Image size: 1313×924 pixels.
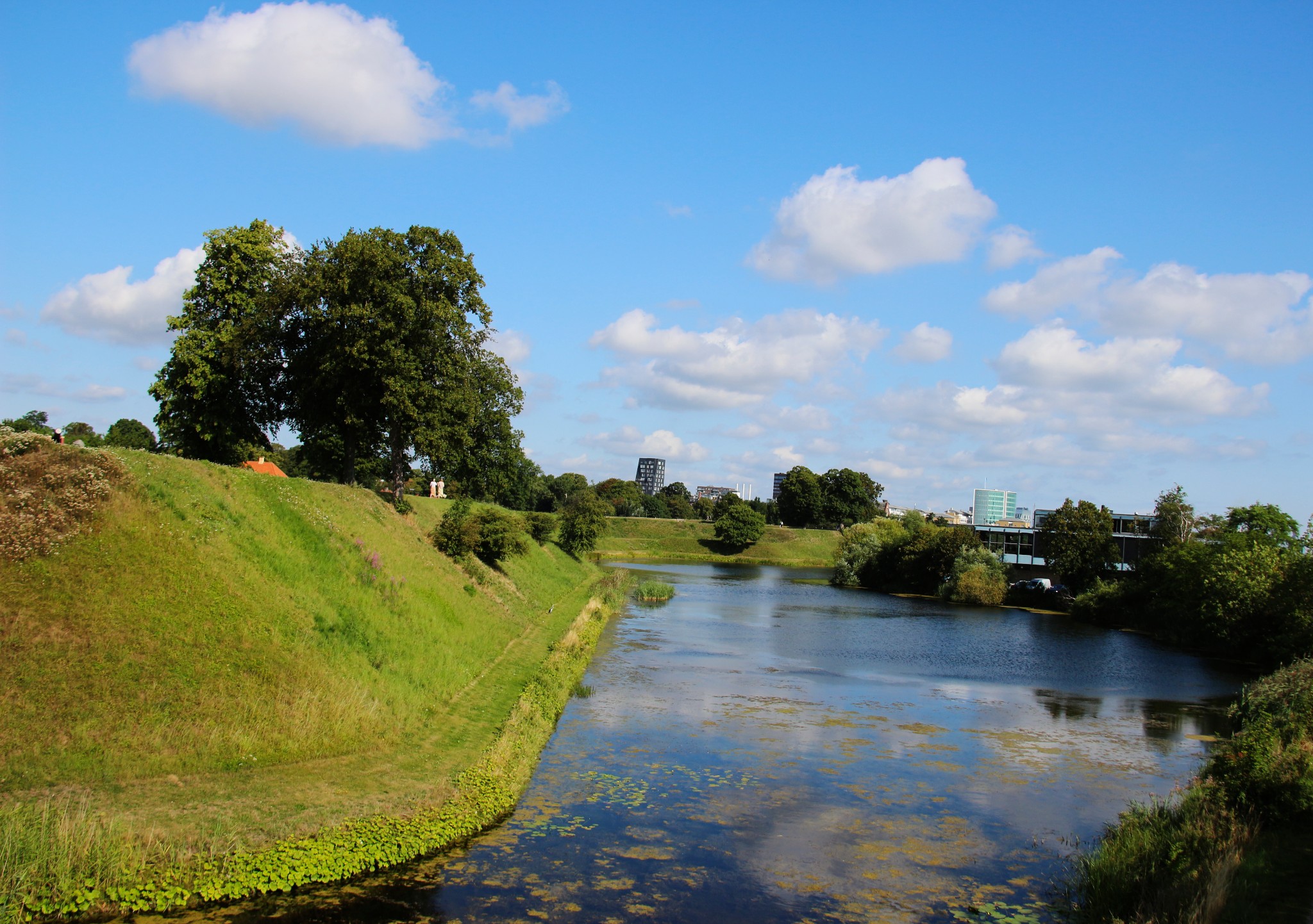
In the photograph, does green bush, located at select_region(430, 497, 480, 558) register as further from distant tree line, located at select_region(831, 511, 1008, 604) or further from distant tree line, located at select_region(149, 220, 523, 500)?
distant tree line, located at select_region(831, 511, 1008, 604)

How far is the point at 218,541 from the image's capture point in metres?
20.2

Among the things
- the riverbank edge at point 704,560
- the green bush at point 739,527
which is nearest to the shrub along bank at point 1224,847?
the riverbank edge at point 704,560

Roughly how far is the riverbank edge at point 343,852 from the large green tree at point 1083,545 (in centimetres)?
6980

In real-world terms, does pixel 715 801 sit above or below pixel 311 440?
below

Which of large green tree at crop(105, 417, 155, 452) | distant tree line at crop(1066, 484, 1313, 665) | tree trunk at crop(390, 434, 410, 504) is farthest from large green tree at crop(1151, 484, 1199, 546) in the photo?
large green tree at crop(105, 417, 155, 452)

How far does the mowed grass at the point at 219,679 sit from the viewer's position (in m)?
13.3

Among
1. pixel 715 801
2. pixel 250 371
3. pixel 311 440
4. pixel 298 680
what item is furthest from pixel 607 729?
pixel 311 440

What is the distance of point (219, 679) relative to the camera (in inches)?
637

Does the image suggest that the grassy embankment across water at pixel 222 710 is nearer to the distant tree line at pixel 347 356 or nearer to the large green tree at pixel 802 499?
the distant tree line at pixel 347 356

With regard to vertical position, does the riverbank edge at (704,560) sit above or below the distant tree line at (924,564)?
below

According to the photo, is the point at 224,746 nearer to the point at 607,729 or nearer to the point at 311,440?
the point at 607,729

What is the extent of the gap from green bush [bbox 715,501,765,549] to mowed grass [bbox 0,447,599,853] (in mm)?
110222

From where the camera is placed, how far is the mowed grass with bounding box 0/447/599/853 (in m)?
13.3

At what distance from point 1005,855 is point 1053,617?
58958mm
